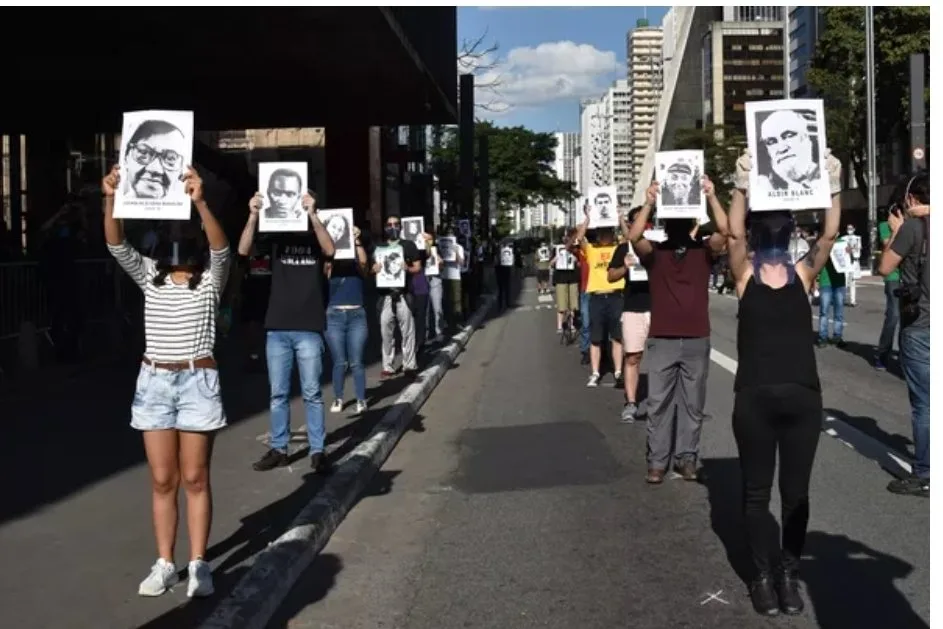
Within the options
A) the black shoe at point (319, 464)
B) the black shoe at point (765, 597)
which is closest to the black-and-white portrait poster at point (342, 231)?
the black shoe at point (319, 464)

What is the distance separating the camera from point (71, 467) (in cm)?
848

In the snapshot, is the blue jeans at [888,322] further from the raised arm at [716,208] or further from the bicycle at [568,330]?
the raised arm at [716,208]

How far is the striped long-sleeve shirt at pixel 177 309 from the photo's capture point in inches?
219

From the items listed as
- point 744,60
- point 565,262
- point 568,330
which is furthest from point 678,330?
point 744,60

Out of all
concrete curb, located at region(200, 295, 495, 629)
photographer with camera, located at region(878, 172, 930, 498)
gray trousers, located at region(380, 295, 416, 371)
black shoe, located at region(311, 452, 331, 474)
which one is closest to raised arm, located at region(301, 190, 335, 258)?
black shoe, located at region(311, 452, 331, 474)

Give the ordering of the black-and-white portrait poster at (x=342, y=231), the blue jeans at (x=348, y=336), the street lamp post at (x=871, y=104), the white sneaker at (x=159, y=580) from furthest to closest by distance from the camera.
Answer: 1. the street lamp post at (x=871, y=104)
2. the blue jeans at (x=348, y=336)
3. the black-and-white portrait poster at (x=342, y=231)
4. the white sneaker at (x=159, y=580)

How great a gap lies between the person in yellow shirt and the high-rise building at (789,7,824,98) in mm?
73068

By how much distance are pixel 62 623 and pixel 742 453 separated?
3170 mm

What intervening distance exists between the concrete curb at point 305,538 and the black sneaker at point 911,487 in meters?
3.69

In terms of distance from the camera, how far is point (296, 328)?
27.7ft

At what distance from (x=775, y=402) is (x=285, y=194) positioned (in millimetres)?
4151

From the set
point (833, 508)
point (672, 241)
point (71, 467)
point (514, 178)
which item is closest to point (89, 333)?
point (71, 467)

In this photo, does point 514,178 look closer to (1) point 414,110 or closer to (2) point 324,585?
(1) point 414,110

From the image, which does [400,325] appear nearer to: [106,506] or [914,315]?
[106,506]
